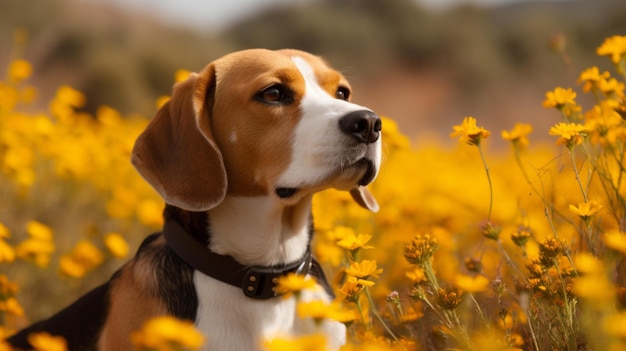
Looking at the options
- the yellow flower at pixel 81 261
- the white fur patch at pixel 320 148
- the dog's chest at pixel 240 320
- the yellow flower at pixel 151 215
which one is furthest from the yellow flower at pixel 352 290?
the yellow flower at pixel 151 215

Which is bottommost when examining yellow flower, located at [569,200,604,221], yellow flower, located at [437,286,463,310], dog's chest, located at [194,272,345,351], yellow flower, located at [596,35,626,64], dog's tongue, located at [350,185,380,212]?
dog's chest, located at [194,272,345,351]

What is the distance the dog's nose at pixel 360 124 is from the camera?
2.65 m

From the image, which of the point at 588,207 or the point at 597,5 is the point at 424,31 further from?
the point at 588,207

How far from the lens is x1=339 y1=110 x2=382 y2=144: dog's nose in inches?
104

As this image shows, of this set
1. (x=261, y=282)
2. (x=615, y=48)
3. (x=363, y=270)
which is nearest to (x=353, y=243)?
(x=363, y=270)

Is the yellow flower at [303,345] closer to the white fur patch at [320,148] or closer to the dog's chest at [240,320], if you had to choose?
the dog's chest at [240,320]

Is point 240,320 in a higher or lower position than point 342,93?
lower

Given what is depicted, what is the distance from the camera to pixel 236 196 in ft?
9.55

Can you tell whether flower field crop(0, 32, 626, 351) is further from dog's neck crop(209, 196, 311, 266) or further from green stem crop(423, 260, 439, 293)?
dog's neck crop(209, 196, 311, 266)

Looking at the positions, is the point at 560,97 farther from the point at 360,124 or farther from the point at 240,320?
the point at 240,320

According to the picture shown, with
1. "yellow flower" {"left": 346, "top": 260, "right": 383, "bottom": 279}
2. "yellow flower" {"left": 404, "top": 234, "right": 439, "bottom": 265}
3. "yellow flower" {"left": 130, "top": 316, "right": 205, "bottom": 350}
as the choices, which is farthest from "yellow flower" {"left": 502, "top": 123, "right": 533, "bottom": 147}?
"yellow flower" {"left": 130, "top": 316, "right": 205, "bottom": 350}

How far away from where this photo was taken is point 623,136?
2771 mm

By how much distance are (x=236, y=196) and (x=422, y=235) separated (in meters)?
0.92

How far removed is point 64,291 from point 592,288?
3697 millimetres
